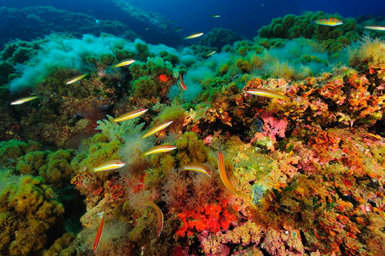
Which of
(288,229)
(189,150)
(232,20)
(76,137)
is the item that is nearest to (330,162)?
(288,229)

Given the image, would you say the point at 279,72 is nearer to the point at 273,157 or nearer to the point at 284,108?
the point at 284,108

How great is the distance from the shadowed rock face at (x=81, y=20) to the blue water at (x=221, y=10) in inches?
7.8

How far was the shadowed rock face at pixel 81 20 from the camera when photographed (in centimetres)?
2359

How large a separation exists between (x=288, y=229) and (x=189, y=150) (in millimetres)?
2033

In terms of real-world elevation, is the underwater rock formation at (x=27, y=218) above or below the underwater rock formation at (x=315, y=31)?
below

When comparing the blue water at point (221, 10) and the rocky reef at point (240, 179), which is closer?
the rocky reef at point (240, 179)

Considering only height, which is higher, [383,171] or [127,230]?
[383,171]

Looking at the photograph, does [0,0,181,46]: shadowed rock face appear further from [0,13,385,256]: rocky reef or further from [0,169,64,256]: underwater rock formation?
[0,169,64,256]: underwater rock formation

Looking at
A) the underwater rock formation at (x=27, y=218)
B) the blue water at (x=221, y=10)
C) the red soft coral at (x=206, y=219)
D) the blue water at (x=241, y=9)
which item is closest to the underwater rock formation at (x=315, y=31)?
the red soft coral at (x=206, y=219)

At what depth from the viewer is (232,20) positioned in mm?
76438

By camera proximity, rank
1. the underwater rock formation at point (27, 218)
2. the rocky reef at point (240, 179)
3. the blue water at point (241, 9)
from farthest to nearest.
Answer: the blue water at point (241, 9) < the underwater rock formation at point (27, 218) < the rocky reef at point (240, 179)

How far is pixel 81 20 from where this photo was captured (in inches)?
1123

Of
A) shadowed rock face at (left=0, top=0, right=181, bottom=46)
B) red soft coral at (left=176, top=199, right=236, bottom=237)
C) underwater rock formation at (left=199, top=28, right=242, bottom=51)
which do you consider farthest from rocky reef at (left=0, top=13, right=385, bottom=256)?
underwater rock formation at (left=199, top=28, right=242, bottom=51)

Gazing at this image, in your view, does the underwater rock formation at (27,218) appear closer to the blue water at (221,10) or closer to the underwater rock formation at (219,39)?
the underwater rock formation at (219,39)
